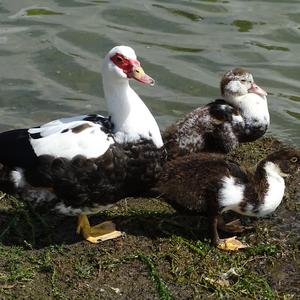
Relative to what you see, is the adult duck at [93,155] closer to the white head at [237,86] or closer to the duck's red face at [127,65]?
the duck's red face at [127,65]

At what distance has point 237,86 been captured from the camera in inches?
258

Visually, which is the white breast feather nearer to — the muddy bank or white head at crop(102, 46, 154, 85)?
the muddy bank

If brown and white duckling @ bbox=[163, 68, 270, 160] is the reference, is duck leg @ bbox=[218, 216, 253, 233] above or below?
below

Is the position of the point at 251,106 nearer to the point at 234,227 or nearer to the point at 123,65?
the point at 234,227

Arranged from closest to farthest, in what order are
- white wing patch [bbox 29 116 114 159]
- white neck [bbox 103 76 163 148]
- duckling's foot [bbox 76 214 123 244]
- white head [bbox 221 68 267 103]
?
1. white wing patch [bbox 29 116 114 159]
2. white neck [bbox 103 76 163 148]
3. duckling's foot [bbox 76 214 123 244]
4. white head [bbox 221 68 267 103]

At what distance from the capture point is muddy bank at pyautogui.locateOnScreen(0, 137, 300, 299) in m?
4.48

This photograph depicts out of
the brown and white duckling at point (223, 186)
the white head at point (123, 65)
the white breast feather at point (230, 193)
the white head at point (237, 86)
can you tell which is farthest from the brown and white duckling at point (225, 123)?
the white head at point (123, 65)

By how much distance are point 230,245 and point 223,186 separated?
1.33 ft

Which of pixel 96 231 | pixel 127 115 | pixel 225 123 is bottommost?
pixel 96 231

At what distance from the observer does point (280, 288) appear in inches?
178

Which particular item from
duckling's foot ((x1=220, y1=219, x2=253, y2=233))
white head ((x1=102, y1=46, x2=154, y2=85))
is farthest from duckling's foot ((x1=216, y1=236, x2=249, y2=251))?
white head ((x1=102, y1=46, x2=154, y2=85))

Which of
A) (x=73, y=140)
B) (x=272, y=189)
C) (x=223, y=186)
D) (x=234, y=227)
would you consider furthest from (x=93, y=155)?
(x=272, y=189)

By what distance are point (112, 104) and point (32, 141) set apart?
592mm

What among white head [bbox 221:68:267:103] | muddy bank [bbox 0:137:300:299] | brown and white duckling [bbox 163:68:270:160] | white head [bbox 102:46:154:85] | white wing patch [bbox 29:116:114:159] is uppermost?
white head [bbox 102:46:154:85]
